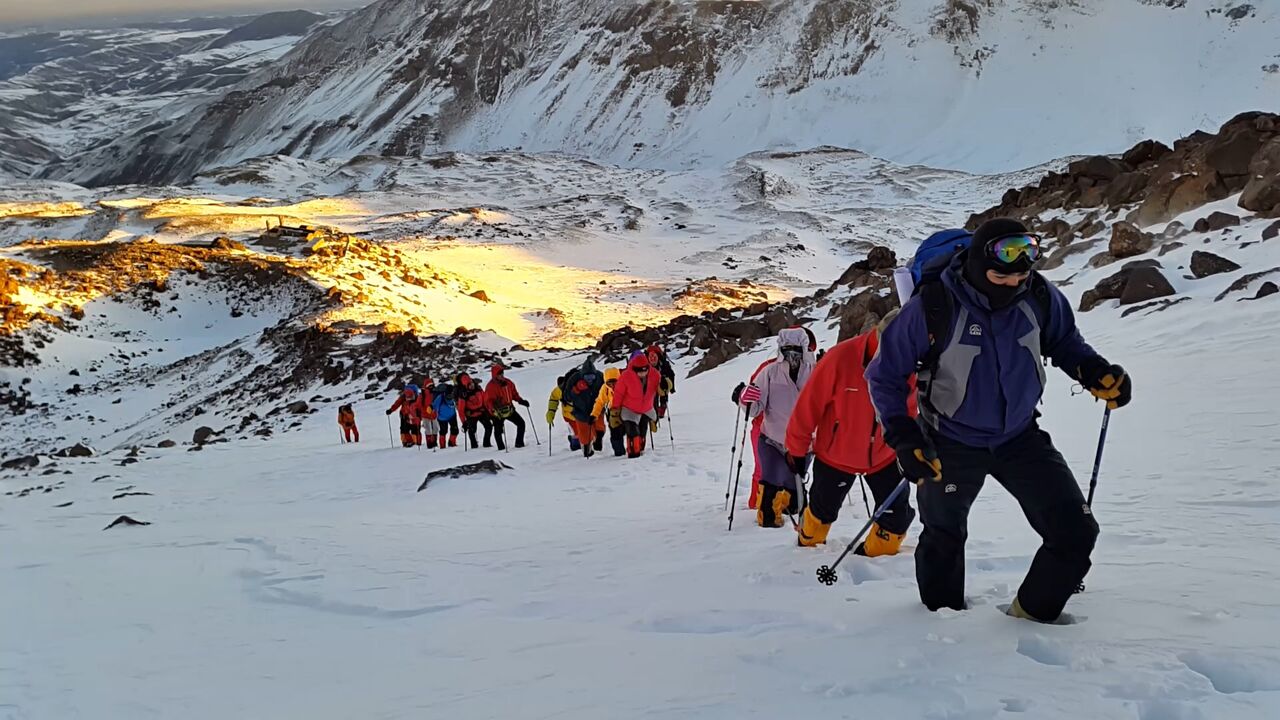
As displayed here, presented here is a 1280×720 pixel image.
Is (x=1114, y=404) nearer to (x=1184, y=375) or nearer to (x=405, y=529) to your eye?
(x=1184, y=375)

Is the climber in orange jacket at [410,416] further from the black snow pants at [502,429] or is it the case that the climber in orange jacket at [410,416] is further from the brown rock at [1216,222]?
the brown rock at [1216,222]

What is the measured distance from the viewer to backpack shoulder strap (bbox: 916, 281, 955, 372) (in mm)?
3254

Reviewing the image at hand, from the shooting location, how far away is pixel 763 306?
25344mm

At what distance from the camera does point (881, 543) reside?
4.78m

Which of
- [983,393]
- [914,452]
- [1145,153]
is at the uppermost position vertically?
[1145,153]

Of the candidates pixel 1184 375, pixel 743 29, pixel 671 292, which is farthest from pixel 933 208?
pixel 743 29

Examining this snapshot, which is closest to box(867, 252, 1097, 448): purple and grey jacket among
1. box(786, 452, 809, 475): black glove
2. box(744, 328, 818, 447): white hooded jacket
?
box(786, 452, 809, 475): black glove

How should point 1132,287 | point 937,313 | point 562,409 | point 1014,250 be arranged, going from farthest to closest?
point 562,409
point 1132,287
point 937,313
point 1014,250

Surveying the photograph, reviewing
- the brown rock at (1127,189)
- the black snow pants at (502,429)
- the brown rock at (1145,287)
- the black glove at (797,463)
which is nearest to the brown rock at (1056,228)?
the brown rock at (1127,189)

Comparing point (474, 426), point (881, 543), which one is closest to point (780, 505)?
point (881, 543)

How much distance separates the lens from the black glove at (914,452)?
10.8ft

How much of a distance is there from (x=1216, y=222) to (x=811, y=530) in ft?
37.8

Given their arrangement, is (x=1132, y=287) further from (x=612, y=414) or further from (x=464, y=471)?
(x=464, y=471)

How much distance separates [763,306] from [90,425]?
20892mm
